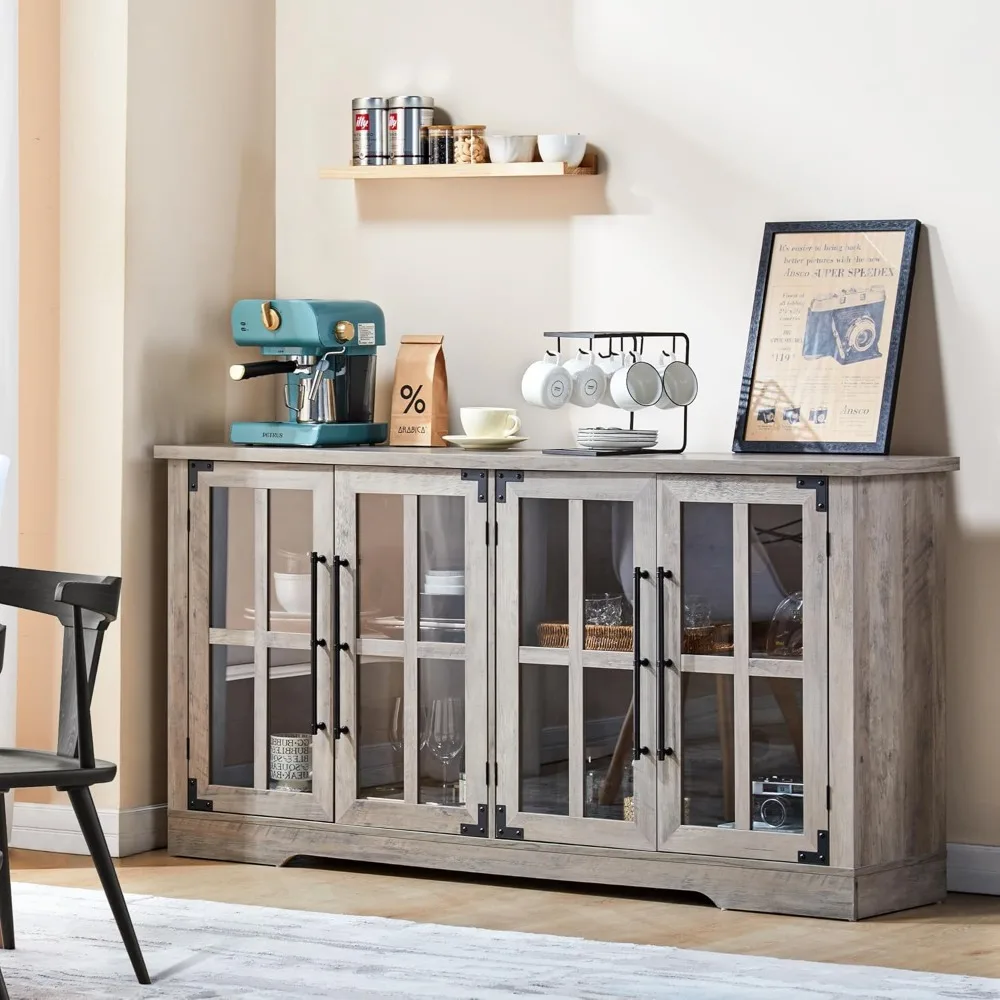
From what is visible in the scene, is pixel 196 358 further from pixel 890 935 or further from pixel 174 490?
pixel 890 935

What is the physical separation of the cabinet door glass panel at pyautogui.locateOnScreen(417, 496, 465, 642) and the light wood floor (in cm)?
57

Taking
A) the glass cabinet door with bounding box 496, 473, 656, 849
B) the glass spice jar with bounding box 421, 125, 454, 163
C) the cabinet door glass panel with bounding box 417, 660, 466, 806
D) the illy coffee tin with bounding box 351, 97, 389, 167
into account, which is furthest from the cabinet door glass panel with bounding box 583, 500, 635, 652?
the illy coffee tin with bounding box 351, 97, 389, 167

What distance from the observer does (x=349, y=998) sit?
119 inches

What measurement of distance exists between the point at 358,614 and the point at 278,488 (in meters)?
0.35

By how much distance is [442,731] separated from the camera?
12.7ft

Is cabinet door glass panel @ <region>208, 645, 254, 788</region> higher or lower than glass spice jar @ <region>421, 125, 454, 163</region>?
lower

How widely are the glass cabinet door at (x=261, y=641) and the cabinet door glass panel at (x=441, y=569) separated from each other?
0.74ft

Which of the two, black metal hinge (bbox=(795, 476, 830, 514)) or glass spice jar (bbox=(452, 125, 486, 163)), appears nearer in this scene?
black metal hinge (bbox=(795, 476, 830, 514))

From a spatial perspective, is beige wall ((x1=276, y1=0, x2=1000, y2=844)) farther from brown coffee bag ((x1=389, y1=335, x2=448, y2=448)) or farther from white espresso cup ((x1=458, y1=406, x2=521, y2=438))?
white espresso cup ((x1=458, y1=406, x2=521, y2=438))

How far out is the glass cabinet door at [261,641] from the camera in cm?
395

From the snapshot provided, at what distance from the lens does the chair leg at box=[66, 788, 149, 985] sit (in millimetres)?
3039

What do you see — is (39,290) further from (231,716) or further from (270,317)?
(231,716)

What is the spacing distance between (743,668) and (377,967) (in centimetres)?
97

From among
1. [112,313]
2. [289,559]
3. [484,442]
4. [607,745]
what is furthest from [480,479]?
[112,313]
